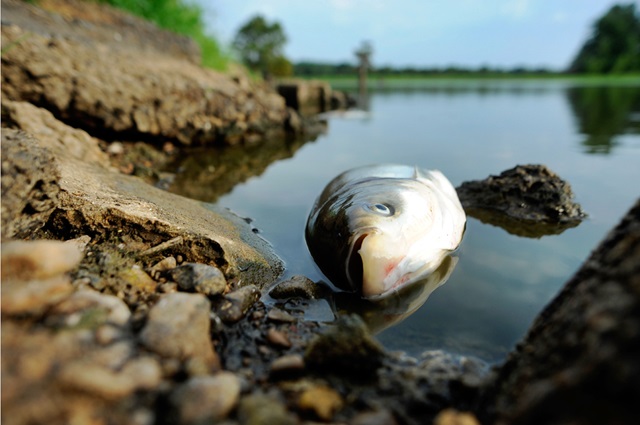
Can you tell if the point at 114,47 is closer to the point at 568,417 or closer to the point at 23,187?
the point at 23,187

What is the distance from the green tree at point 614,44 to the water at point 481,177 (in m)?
71.4

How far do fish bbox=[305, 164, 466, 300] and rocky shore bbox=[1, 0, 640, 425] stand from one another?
1.29ft

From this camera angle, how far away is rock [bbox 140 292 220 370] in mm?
1917

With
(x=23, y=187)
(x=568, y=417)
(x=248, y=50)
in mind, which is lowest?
(x=568, y=417)

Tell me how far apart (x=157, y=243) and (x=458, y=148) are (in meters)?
8.36

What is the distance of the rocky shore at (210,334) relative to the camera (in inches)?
56.4

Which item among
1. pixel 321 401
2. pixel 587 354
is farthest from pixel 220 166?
pixel 587 354

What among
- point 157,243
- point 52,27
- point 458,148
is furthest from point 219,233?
point 458,148

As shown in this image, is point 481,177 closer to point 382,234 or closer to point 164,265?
point 382,234

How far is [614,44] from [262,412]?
320ft

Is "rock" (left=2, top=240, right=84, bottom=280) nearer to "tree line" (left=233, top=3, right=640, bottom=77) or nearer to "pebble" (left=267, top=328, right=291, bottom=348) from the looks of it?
"pebble" (left=267, top=328, right=291, bottom=348)

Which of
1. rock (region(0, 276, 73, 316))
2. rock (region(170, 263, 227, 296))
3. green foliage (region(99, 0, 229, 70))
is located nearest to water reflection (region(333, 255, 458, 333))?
rock (region(170, 263, 227, 296))

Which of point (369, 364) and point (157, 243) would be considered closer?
point (369, 364)

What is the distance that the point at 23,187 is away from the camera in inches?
95.1
